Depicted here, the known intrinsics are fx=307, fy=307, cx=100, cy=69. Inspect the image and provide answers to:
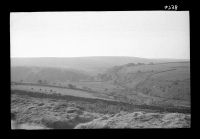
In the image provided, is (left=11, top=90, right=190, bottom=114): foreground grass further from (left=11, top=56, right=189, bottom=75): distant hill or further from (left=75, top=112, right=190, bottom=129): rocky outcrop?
(left=11, top=56, right=189, bottom=75): distant hill

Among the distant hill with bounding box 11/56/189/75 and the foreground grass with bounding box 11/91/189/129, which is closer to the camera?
the foreground grass with bounding box 11/91/189/129

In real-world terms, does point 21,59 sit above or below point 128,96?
above

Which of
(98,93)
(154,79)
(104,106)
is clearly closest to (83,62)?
(98,93)

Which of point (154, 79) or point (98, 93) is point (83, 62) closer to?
point (98, 93)

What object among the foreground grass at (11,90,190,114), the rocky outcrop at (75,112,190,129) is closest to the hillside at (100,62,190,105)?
the foreground grass at (11,90,190,114)

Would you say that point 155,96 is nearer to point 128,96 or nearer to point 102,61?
point 128,96

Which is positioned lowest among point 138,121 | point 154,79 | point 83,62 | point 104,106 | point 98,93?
point 138,121
